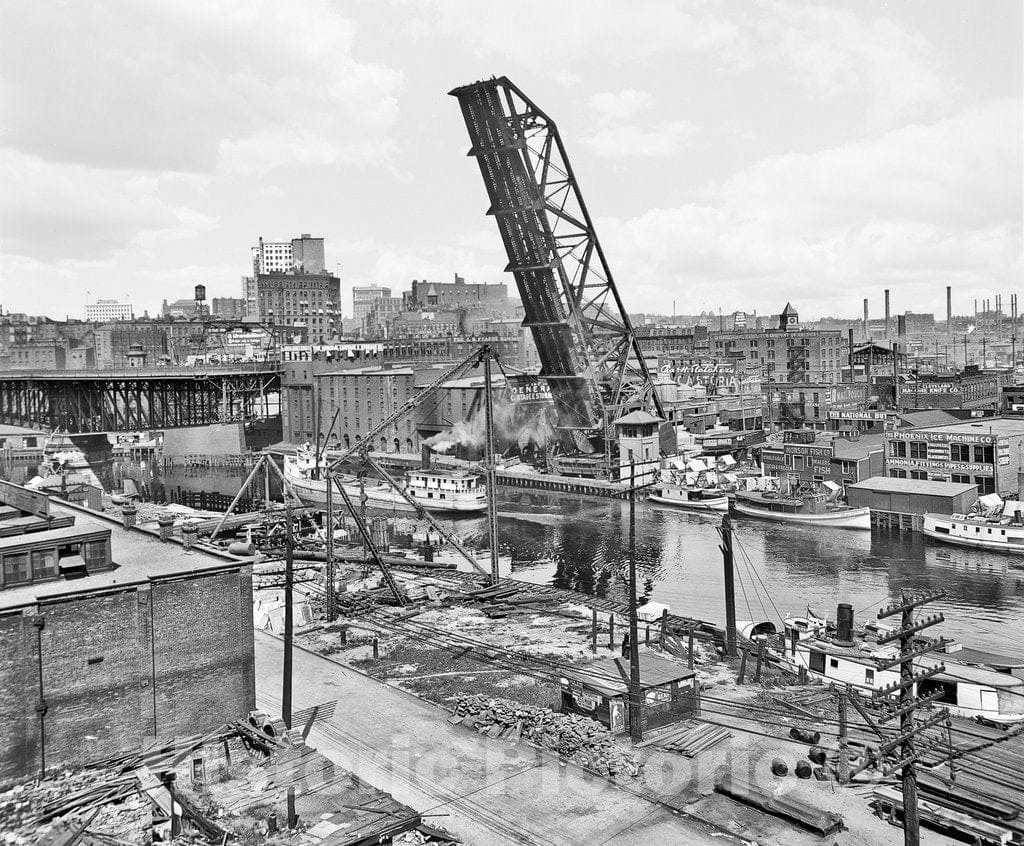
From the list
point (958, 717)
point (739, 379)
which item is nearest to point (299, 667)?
point (958, 717)

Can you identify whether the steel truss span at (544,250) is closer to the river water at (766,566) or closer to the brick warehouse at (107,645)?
the river water at (766,566)

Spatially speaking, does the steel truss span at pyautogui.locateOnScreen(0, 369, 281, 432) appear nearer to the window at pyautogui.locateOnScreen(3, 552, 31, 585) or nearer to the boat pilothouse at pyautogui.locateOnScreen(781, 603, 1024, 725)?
the window at pyautogui.locateOnScreen(3, 552, 31, 585)

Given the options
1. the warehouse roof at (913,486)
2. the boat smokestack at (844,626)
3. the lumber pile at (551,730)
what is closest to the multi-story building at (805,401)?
the warehouse roof at (913,486)

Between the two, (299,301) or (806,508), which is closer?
(806,508)

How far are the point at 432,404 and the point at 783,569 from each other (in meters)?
32.9

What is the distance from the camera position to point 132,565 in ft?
54.1

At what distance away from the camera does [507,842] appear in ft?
40.4

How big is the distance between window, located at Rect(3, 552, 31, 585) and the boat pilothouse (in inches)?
537

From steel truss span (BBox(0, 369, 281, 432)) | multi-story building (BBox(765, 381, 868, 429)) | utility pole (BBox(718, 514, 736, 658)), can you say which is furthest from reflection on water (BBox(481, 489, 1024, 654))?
steel truss span (BBox(0, 369, 281, 432))

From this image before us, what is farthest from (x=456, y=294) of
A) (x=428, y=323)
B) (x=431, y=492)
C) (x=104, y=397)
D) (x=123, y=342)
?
(x=431, y=492)

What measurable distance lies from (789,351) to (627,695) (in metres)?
76.2

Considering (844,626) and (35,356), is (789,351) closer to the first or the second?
(844,626)

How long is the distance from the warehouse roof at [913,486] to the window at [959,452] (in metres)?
1.04

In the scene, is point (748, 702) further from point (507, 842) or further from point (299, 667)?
point (299, 667)
